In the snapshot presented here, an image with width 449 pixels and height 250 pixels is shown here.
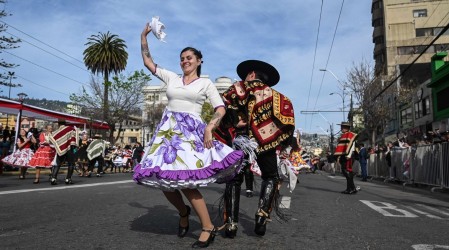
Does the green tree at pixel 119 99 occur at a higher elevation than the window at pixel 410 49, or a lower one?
lower

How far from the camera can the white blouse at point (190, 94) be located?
11.8 ft

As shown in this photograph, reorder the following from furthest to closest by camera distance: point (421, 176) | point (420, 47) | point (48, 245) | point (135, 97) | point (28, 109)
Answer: point (420, 47)
point (135, 97)
point (28, 109)
point (421, 176)
point (48, 245)

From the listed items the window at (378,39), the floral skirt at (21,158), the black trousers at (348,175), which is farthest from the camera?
the window at (378,39)

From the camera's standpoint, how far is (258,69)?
436 cm

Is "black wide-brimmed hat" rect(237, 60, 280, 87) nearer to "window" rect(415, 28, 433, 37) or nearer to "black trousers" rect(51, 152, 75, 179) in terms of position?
"black trousers" rect(51, 152, 75, 179)

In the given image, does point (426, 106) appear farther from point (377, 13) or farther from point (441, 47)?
point (377, 13)

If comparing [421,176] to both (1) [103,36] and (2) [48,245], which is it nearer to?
(2) [48,245]

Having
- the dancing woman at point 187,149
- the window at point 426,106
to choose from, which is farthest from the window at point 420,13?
the dancing woman at point 187,149

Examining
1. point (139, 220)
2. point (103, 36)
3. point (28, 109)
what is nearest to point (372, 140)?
point (28, 109)

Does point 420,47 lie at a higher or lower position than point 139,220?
higher

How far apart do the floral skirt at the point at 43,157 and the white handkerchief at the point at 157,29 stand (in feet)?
27.9

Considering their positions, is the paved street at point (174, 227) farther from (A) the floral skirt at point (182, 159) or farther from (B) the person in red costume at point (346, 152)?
(B) the person in red costume at point (346, 152)

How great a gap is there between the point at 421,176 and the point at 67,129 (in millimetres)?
11389

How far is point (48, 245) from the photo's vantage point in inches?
127
